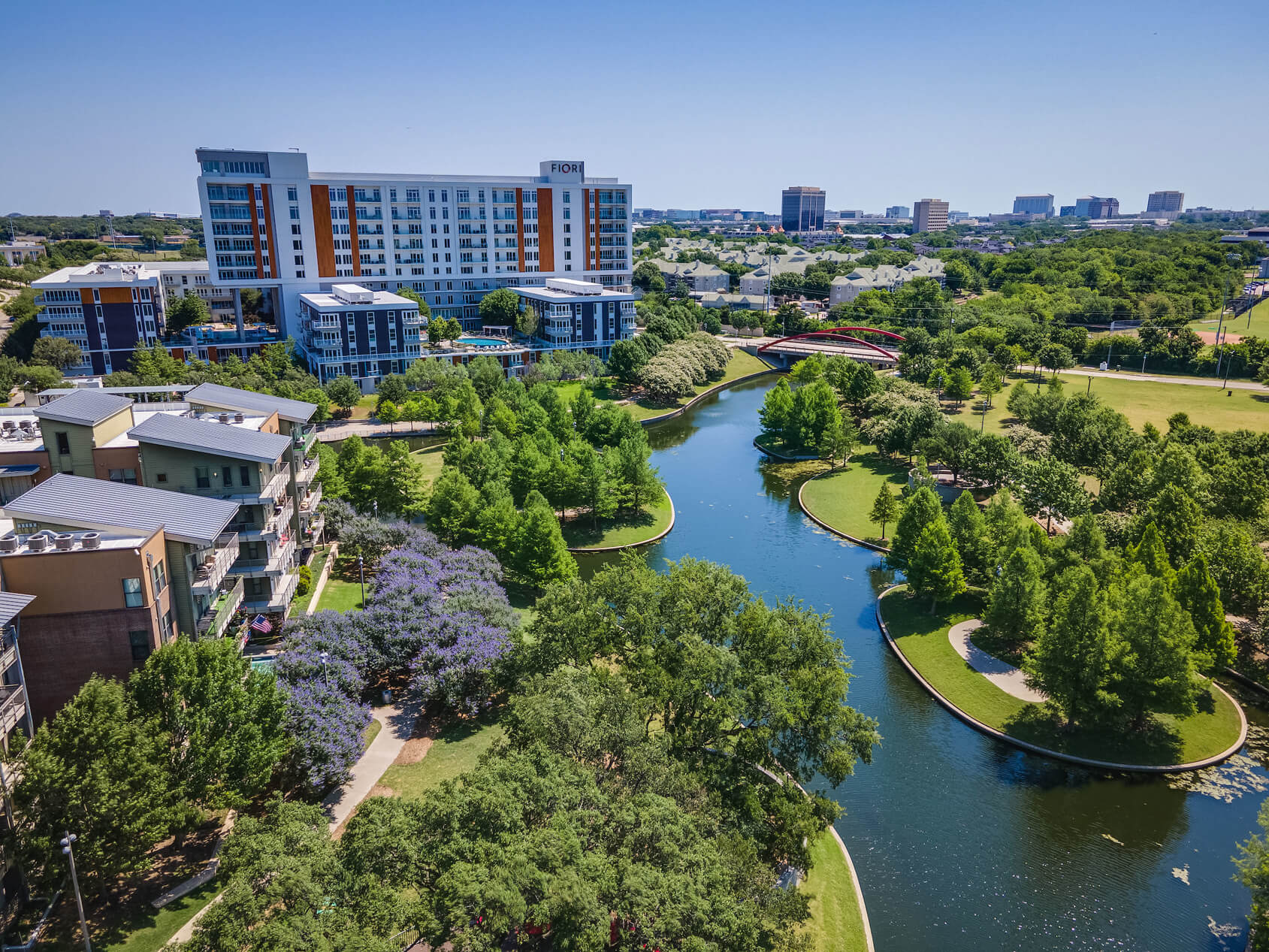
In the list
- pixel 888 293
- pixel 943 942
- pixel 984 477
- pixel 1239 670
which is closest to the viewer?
pixel 943 942

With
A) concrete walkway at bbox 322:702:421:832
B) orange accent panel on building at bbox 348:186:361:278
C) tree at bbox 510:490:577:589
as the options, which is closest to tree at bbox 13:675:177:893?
concrete walkway at bbox 322:702:421:832

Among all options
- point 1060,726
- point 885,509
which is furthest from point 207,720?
point 885,509

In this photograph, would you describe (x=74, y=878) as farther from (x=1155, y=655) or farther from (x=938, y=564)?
(x=938, y=564)

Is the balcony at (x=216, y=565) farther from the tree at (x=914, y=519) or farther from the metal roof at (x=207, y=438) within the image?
the tree at (x=914, y=519)

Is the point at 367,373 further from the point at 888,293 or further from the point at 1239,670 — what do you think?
the point at 888,293

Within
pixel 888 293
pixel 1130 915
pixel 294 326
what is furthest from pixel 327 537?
pixel 888 293

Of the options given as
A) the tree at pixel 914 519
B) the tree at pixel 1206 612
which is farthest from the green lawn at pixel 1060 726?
the tree at pixel 914 519
